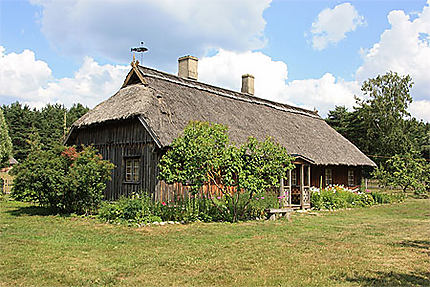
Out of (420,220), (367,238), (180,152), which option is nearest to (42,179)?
(180,152)

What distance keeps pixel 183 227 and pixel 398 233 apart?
645cm

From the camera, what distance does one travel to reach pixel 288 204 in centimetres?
1844

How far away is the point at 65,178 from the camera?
13.6 m

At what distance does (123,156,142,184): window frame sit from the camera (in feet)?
50.7

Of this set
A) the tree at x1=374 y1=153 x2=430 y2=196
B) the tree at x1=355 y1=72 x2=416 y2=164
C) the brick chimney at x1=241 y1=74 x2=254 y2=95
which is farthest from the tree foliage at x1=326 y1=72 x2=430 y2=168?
the brick chimney at x1=241 y1=74 x2=254 y2=95

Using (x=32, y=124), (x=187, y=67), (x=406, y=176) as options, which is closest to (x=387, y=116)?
(x=406, y=176)

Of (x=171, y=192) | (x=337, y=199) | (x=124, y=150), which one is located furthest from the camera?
(x=337, y=199)

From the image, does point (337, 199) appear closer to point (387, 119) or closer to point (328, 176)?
point (328, 176)

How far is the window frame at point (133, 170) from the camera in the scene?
1545cm

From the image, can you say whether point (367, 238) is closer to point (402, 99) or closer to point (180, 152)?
point (180, 152)

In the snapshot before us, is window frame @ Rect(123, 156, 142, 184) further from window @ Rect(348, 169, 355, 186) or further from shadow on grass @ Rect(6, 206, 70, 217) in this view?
window @ Rect(348, 169, 355, 186)

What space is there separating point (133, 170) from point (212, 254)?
848cm

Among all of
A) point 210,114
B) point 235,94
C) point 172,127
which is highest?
point 235,94

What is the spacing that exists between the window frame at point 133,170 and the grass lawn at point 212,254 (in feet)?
9.99
